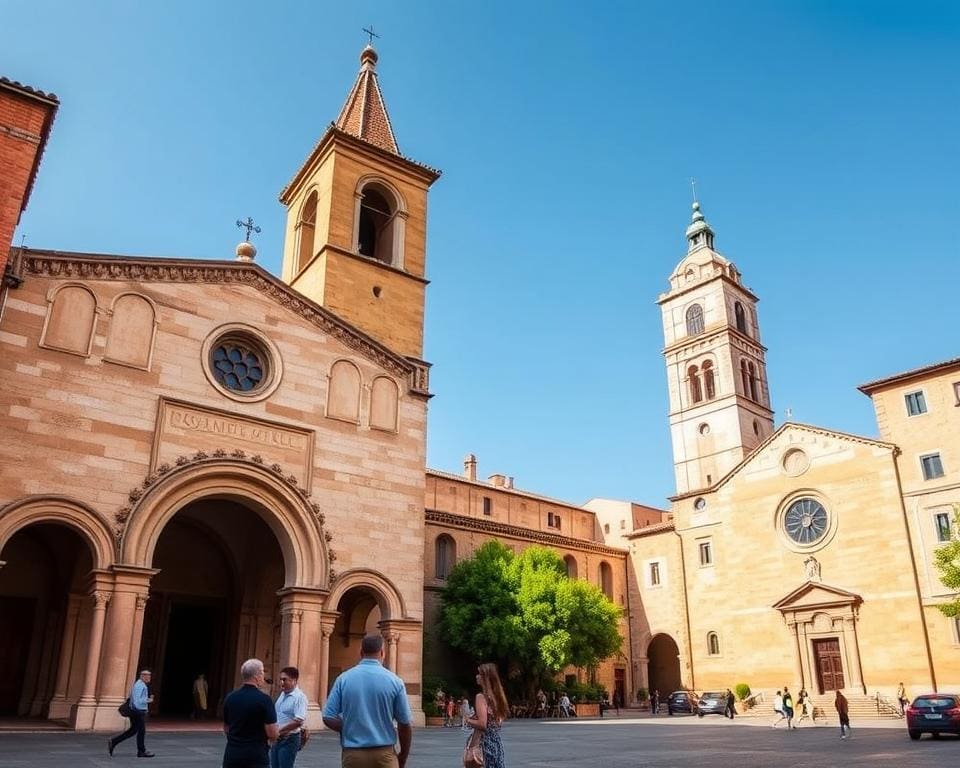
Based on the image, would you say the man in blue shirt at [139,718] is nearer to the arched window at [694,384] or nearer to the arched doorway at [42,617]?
the arched doorway at [42,617]

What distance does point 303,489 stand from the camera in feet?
69.3

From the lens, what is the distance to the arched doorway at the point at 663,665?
48.9 meters

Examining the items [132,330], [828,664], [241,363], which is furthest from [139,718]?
[828,664]

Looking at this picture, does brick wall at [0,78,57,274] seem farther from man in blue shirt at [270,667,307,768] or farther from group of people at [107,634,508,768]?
group of people at [107,634,508,768]

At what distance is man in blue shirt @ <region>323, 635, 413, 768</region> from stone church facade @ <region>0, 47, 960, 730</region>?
46.4 ft

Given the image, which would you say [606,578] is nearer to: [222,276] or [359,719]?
[222,276]

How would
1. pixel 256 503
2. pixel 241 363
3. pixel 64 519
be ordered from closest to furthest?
pixel 64 519 → pixel 256 503 → pixel 241 363

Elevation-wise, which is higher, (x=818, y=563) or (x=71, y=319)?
(x=71, y=319)

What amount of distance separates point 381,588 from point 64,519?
27.8 ft

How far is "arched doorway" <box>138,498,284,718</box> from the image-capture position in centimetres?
2330

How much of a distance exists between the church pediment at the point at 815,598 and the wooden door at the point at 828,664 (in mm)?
1620

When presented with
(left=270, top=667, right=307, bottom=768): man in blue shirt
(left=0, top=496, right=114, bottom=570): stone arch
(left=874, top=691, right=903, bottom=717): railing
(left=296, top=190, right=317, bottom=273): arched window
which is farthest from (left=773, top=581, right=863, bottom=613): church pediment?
(left=270, top=667, right=307, bottom=768): man in blue shirt

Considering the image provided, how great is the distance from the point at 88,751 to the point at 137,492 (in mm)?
6433

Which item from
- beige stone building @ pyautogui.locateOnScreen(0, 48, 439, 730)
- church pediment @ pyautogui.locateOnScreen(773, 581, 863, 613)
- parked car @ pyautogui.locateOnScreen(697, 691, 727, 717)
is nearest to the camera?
beige stone building @ pyautogui.locateOnScreen(0, 48, 439, 730)
